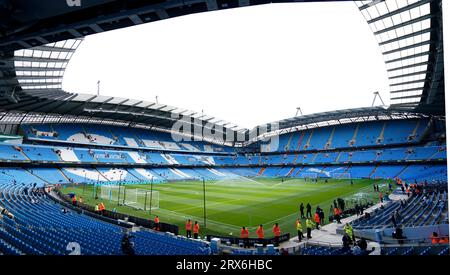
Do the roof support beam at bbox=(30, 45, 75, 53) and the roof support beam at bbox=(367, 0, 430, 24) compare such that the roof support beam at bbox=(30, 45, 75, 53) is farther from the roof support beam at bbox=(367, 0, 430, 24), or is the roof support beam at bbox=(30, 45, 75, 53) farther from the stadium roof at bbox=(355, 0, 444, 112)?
the roof support beam at bbox=(367, 0, 430, 24)

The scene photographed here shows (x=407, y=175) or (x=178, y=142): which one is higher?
(x=178, y=142)

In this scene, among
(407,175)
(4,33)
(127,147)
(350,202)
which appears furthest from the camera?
(127,147)

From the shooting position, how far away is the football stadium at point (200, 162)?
9570 mm

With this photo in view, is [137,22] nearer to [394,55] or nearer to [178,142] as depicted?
[394,55]

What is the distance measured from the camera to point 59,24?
9.06 meters

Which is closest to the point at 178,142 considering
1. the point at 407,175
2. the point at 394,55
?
the point at 407,175

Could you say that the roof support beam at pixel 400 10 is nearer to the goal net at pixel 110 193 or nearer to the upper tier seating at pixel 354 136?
the goal net at pixel 110 193

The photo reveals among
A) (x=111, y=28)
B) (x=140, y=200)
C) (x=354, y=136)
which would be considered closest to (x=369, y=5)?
(x=111, y=28)

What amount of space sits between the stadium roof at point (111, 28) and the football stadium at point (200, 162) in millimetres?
80

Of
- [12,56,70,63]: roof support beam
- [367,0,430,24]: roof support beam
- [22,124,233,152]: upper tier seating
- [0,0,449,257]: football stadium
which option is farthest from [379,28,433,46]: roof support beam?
[22,124,233,152]: upper tier seating

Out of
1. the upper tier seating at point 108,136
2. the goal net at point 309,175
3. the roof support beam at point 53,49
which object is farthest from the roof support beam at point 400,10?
the upper tier seating at point 108,136

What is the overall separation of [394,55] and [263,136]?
187ft

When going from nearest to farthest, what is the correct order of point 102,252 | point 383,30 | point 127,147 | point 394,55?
point 102,252
point 383,30
point 394,55
point 127,147

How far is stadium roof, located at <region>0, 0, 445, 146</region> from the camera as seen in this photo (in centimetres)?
840
